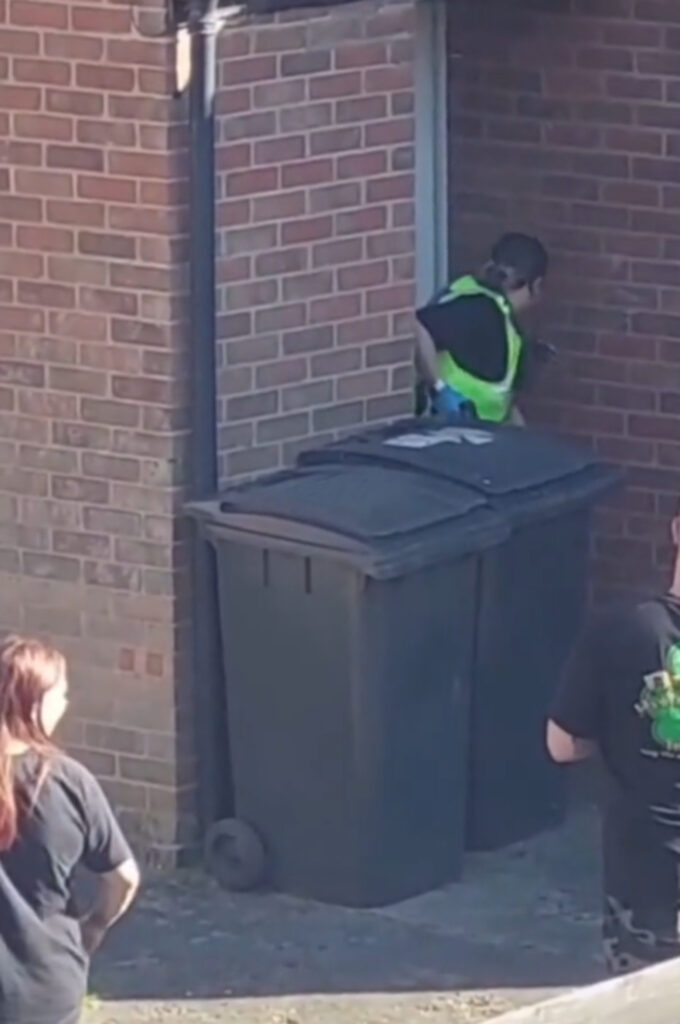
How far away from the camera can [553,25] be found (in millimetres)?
10453

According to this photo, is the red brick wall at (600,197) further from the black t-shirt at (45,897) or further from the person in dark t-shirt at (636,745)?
the black t-shirt at (45,897)

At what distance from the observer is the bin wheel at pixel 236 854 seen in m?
9.04

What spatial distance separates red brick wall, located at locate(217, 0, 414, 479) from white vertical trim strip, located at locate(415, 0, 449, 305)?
2.72 ft

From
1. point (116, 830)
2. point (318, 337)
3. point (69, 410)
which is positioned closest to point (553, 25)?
point (318, 337)

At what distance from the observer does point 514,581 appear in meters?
9.16

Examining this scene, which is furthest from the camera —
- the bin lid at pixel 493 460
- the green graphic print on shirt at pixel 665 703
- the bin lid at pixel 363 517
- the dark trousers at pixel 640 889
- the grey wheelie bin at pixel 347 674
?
the bin lid at pixel 493 460

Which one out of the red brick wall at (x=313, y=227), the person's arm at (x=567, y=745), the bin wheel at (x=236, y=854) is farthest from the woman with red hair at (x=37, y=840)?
the red brick wall at (x=313, y=227)

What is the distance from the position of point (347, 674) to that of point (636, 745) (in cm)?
208

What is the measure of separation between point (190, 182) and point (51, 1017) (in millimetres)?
3497

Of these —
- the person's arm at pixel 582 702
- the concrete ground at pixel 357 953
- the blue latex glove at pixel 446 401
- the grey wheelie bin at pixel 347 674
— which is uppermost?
the person's arm at pixel 582 702

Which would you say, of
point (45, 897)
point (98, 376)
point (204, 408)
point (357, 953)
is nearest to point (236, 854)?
point (357, 953)

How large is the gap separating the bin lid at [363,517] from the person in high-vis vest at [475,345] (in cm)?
93

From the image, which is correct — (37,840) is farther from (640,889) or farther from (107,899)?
(640,889)

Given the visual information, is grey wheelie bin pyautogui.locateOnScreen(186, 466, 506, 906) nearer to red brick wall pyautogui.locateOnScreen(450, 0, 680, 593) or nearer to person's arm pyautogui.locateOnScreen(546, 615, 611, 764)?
red brick wall pyautogui.locateOnScreen(450, 0, 680, 593)
